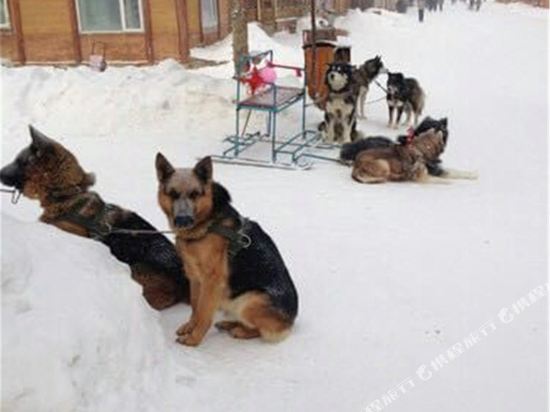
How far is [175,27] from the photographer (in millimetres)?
15703

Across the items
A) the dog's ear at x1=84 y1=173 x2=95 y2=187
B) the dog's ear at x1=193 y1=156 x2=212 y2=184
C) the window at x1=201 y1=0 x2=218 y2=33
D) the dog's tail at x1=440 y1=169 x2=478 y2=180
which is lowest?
the dog's tail at x1=440 y1=169 x2=478 y2=180

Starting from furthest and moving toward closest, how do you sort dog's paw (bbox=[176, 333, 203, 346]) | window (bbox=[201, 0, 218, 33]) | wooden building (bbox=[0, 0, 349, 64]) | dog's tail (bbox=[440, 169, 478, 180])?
window (bbox=[201, 0, 218, 33])
wooden building (bbox=[0, 0, 349, 64])
dog's tail (bbox=[440, 169, 478, 180])
dog's paw (bbox=[176, 333, 203, 346])

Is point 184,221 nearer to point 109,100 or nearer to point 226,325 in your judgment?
point 226,325

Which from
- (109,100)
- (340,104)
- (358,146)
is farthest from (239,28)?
(358,146)

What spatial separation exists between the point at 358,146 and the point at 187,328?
5.09 metres

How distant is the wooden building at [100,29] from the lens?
1576 centimetres

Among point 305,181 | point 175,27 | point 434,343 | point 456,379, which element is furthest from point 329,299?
point 175,27

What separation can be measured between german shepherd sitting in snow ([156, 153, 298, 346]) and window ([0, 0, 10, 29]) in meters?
15.2

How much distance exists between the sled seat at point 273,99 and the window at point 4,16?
416 inches

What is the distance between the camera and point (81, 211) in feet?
13.7

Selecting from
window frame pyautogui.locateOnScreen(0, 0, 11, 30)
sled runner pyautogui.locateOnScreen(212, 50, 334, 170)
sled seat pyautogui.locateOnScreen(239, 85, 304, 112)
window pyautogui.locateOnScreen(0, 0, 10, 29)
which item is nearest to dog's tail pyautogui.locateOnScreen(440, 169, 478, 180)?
sled runner pyautogui.locateOnScreen(212, 50, 334, 170)

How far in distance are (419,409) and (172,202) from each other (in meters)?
1.88

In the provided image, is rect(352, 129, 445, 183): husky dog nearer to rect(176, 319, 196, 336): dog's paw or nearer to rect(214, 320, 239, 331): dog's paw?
rect(214, 320, 239, 331): dog's paw

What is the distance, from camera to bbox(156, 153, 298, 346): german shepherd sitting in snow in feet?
12.5
